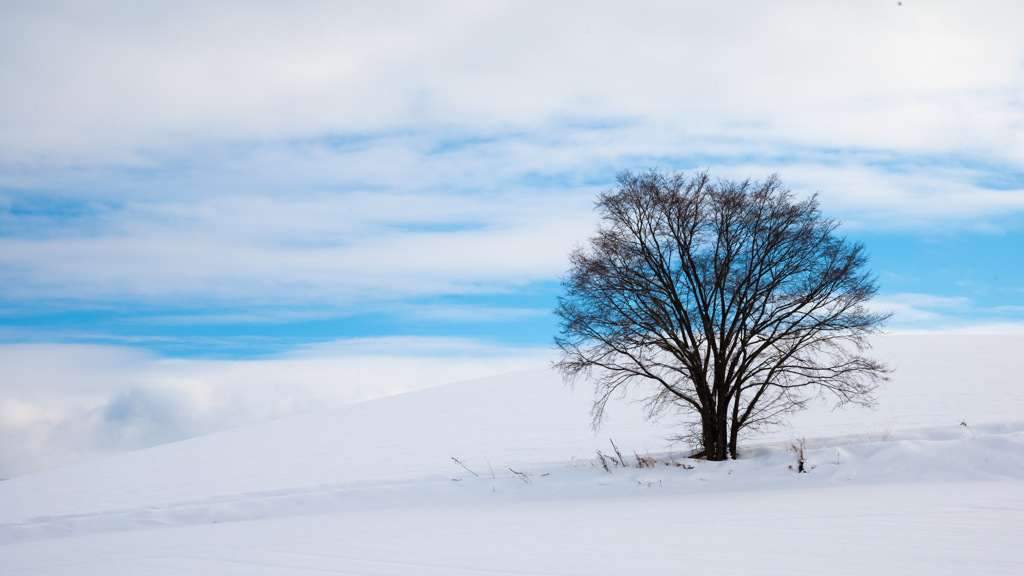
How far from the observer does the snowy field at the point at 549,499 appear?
26.5 ft

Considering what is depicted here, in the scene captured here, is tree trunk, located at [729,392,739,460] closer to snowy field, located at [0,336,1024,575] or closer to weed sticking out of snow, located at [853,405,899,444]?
snowy field, located at [0,336,1024,575]

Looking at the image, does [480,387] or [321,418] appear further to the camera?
[480,387]

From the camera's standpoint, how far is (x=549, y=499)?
47.4 ft

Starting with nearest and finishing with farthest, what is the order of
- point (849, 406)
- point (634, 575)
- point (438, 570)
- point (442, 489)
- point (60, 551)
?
point (634, 575)
point (438, 570)
point (60, 551)
point (442, 489)
point (849, 406)

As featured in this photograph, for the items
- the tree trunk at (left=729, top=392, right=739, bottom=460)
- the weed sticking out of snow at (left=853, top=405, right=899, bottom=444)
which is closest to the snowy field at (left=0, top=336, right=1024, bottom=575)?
the weed sticking out of snow at (left=853, top=405, right=899, bottom=444)

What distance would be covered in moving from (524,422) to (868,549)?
19867 mm

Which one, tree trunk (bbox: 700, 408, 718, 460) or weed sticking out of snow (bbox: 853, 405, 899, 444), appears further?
weed sticking out of snow (bbox: 853, 405, 899, 444)

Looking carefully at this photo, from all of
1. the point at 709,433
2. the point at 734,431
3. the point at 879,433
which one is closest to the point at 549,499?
the point at 709,433

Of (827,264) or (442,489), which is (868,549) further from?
(442,489)

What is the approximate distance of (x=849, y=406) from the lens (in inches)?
1034

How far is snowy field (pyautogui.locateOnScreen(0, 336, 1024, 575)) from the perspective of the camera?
8.08 meters

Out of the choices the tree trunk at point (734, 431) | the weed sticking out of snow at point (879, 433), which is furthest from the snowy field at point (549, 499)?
the tree trunk at point (734, 431)

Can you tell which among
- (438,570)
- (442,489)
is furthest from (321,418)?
(438,570)

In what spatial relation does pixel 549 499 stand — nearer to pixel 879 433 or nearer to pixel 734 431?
pixel 734 431
